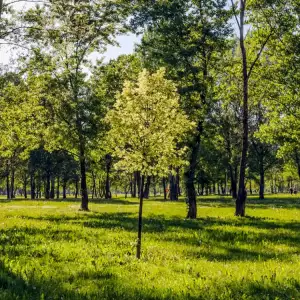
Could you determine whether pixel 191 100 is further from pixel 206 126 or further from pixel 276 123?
pixel 276 123

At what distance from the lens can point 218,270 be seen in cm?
965

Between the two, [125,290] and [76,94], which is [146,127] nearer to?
[125,290]

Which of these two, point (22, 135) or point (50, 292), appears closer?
point (50, 292)

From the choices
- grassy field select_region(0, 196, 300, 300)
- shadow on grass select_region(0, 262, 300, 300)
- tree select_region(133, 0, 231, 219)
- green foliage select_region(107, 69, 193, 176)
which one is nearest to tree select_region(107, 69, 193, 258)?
green foliage select_region(107, 69, 193, 176)

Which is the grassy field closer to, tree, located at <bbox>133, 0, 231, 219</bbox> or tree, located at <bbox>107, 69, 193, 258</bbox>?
tree, located at <bbox>107, 69, 193, 258</bbox>

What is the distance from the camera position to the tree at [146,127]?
37.2 ft

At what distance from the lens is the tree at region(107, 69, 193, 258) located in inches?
446

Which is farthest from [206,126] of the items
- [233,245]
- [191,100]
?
[233,245]

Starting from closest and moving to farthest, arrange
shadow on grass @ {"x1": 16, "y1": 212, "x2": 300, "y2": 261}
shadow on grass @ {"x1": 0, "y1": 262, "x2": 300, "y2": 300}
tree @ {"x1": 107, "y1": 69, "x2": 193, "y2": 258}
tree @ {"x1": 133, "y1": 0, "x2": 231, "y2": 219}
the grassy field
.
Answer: shadow on grass @ {"x1": 0, "y1": 262, "x2": 300, "y2": 300} → the grassy field → tree @ {"x1": 107, "y1": 69, "x2": 193, "y2": 258} → shadow on grass @ {"x1": 16, "y1": 212, "x2": 300, "y2": 261} → tree @ {"x1": 133, "y1": 0, "x2": 231, "y2": 219}

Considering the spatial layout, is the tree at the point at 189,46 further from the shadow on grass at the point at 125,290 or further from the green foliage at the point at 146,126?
the shadow on grass at the point at 125,290

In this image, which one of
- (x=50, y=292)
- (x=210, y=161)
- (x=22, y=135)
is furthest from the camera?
(x=210, y=161)

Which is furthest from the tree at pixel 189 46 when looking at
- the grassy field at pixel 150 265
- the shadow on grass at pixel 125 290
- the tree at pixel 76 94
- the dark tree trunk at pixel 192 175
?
the shadow on grass at pixel 125 290

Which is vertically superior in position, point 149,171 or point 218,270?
point 149,171

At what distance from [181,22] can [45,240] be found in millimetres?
17617
